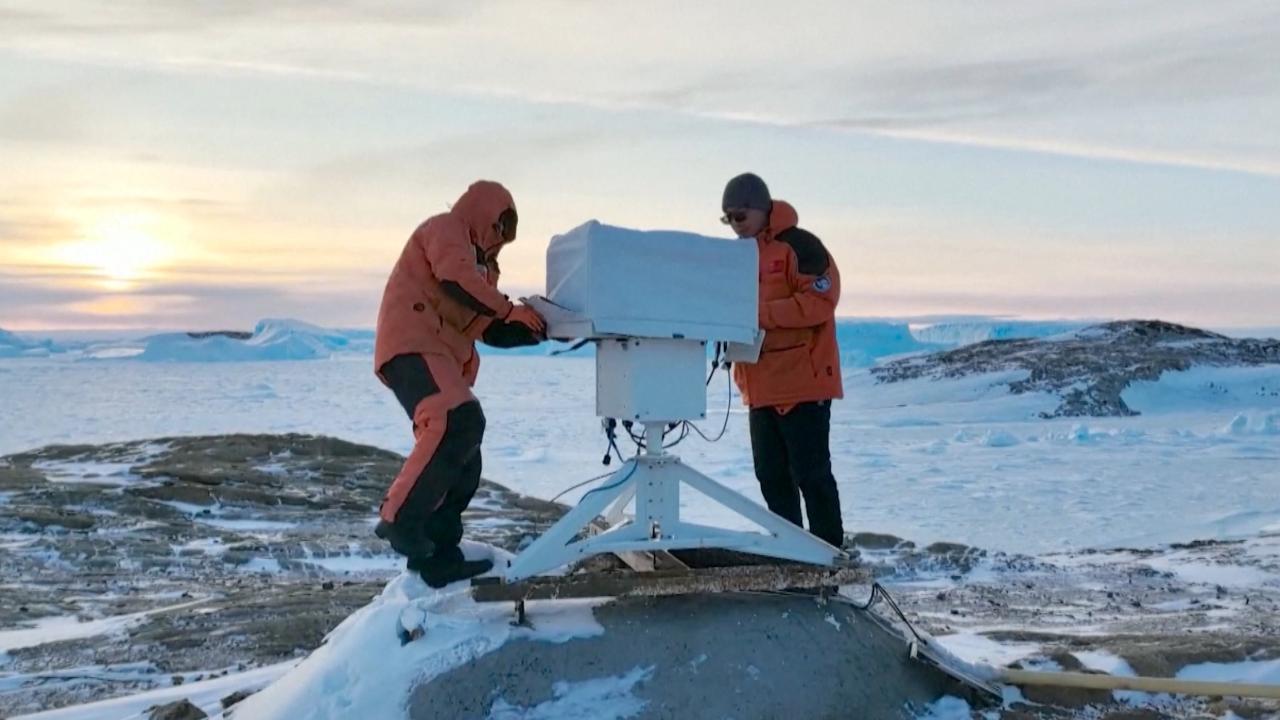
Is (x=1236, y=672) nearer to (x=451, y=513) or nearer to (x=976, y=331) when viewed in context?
(x=451, y=513)

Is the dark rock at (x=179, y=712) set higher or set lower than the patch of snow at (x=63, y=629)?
higher

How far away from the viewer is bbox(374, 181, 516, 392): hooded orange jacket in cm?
403

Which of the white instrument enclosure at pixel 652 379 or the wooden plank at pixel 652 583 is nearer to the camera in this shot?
the wooden plank at pixel 652 583

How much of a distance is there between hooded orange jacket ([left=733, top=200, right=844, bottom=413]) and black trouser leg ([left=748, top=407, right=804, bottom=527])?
0.30 feet

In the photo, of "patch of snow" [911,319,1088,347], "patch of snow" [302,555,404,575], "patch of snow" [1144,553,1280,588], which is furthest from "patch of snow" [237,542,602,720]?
"patch of snow" [911,319,1088,347]

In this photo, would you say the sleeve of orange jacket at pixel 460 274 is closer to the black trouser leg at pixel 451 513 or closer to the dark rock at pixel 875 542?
the black trouser leg at pixel 451 513

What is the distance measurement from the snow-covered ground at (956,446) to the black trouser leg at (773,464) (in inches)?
13.9

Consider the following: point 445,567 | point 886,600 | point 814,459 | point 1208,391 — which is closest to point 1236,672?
point 886,600

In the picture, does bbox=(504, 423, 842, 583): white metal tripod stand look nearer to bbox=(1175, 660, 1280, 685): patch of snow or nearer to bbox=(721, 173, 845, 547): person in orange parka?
bbox=(721, 173, 845, 547): person in orange parka

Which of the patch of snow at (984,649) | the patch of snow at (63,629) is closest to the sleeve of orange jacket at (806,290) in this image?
the patch of snow at (984,649)

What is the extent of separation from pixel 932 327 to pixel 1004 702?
6582 cm

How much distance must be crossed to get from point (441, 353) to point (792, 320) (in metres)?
1.40

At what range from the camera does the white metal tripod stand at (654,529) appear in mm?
3945

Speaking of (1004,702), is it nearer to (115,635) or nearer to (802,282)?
(802,282)
